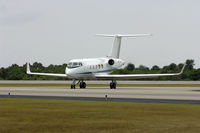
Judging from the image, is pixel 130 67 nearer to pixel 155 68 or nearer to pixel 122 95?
pixel 155 68

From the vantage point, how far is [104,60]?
3095 inches

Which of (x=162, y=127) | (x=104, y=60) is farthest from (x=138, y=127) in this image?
(x=104, y=60)

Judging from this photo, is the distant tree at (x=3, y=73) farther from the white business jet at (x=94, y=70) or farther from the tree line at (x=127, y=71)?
the white business jet at (x=94, y=70)

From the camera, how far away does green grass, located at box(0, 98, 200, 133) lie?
69.2ft

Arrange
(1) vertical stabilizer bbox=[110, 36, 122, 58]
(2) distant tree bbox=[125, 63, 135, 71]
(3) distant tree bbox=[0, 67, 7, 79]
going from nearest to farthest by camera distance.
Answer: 1. (1) vertical stabilizer bbox=[110, 36, 122, 58]
2. (2) distant tree bbox=[125, 63, 135, 71]
3. (3) distant tree bbox=[0, 67, 7, 79]

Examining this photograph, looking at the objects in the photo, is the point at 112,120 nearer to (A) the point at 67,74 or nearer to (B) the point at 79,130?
(B) the point at 79,130

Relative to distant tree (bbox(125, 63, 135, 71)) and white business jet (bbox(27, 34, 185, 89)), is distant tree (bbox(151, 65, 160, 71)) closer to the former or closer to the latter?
distant tree (bbox(125, 63, 135, 71))

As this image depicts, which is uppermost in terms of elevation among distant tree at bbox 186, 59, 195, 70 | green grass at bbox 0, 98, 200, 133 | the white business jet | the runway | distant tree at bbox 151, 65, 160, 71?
distant tree at bbox 186, 59, 195, 70

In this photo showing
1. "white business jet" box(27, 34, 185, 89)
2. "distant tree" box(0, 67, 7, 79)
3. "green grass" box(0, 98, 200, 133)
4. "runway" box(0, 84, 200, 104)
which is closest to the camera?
"green grass" box(0, 98, 200, 133)

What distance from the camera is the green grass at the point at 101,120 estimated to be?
69.2 feet

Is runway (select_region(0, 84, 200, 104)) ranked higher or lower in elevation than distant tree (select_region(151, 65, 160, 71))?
lower

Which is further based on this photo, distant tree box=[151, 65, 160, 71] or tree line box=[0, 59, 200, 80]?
distant tree box=[151, 65, 160, 71]

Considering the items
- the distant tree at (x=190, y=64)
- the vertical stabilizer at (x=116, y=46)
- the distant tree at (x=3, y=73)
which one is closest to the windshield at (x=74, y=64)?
the vertical stabilizer at (x=116, y=46)

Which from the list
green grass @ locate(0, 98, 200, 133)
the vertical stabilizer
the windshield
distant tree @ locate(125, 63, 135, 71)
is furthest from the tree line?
green grass @ locate(0, 98, 200, 133)
